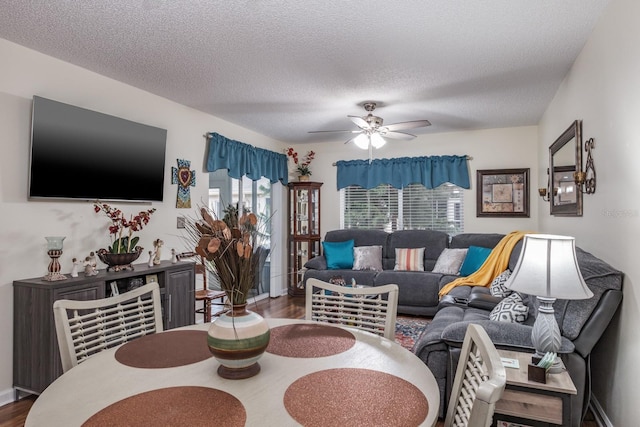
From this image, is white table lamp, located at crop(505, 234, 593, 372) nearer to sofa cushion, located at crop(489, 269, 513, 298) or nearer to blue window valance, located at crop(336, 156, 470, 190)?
sofa cushion, located at crop(489, 269, 513, 298)

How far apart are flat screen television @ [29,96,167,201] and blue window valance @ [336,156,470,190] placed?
3.13 meters

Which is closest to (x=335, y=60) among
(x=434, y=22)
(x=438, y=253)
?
(x=434, y=22)

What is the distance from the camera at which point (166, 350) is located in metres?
1.59

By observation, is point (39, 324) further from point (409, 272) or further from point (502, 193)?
point (502, 193)

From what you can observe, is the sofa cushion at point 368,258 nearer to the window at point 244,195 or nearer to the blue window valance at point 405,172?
the blue window valance at point 405,172

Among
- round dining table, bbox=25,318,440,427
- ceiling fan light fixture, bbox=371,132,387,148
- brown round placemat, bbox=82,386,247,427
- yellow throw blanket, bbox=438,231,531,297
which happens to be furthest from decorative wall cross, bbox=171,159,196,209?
brown round placemat, bbox=82,386,247,427

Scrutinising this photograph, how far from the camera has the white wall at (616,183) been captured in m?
2.00

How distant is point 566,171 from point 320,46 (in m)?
2.41

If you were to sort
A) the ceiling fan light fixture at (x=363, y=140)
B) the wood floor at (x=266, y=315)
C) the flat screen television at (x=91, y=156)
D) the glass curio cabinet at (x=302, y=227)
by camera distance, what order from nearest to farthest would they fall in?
the wood floor at (x=266, y=315)
the flat screen television at (x=91, y=156)
the ceiling fan light fixture at (x=363, y=140)
the glass curio cabinet at (x=302, y=227)

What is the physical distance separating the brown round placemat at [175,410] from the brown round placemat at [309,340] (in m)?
0.39

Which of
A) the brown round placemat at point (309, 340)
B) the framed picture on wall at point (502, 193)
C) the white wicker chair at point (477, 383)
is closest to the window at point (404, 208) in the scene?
the framed picture on wall at point (502, 193)

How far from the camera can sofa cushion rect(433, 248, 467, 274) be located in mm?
5076

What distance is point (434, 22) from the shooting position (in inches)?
101

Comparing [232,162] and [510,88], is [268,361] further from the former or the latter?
[232,162]
